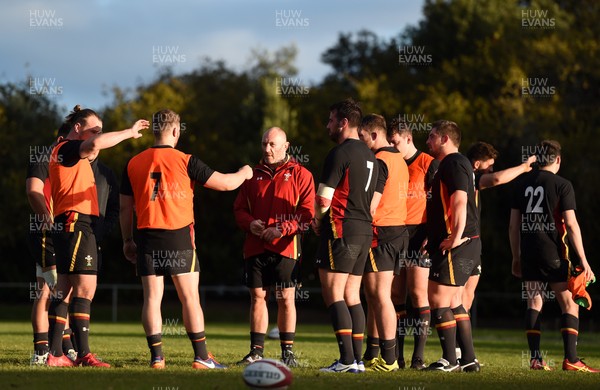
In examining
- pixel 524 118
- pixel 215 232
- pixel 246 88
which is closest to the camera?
pixel 524 118

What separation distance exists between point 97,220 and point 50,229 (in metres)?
0.69

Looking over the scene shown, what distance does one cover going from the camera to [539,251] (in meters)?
11.4

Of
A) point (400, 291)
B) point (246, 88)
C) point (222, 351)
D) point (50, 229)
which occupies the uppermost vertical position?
point (246, 88)

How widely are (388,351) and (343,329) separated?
0.74 meters

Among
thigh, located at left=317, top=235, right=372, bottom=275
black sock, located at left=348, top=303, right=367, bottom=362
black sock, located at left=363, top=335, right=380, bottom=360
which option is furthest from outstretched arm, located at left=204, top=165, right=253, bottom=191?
black sock, located at left=363, top=335, right=380, bottom=360

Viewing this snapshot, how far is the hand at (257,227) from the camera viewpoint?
437 inches

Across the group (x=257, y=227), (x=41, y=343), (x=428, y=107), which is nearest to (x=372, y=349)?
(x=257, y=227)

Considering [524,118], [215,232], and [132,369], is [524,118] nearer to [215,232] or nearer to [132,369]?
[215,232]

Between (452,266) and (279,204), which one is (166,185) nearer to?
A: (279,204)

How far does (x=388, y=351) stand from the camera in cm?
1020

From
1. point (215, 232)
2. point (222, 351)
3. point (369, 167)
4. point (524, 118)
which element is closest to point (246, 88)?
point (215, 232)

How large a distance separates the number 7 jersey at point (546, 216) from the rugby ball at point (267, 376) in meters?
4.62

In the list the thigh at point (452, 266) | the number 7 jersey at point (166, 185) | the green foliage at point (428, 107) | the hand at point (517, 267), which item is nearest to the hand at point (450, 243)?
the thigh at point (452, 266)

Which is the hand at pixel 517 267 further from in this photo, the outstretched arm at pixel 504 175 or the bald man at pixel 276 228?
the bald man at pixel 276 228
